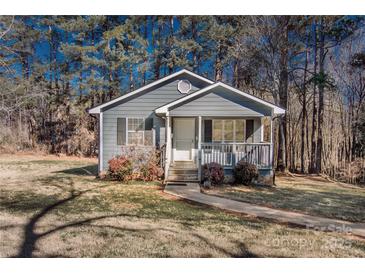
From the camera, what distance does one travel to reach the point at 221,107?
10.3m

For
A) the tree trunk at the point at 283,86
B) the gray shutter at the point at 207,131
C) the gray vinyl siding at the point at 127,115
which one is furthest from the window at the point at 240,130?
the tree trunk at the point at 283,86

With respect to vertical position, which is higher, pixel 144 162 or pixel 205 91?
pixel 205 91

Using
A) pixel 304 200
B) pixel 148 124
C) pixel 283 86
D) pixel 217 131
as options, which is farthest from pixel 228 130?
pixel 283 86

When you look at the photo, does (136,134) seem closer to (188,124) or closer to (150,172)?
(150,172)

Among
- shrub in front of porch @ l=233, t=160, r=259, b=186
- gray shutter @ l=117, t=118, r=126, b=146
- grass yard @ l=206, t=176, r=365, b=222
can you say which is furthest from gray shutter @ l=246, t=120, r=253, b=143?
gray shutter @ l=117, t=118, r=126, b=146

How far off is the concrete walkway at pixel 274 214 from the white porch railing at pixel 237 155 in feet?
7.43

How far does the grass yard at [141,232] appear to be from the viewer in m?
3.93

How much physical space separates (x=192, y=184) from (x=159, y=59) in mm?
13679

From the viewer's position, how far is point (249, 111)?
33.8 ft

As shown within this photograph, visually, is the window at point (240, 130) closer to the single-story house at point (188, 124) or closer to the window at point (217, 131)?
the single-story house at point (188, 124)

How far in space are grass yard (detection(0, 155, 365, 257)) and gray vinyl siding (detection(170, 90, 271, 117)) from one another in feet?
14.0

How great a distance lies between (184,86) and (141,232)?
8.26 meters

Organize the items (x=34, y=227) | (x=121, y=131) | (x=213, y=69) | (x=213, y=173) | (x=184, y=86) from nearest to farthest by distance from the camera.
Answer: (x=34, y=227)
(x=213, y=173)
(x=121, y=131)
(x=184, y=86)
(x=213, y=69)
